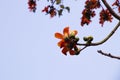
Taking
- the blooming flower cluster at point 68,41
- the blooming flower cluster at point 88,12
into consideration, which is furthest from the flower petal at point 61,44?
the blooming flower cluster at point 88,12

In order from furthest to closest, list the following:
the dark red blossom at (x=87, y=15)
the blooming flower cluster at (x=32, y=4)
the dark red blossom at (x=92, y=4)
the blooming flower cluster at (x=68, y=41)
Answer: the blooming flower cluster at (x=32, y=4), the dark red blossom at (x=87, y=15), the dark red blossom at (x=92, y=4), the blooming flower cluster at (x=68, y=41)

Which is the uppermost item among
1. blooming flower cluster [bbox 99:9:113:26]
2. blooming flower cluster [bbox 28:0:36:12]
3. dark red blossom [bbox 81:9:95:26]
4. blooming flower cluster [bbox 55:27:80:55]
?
blooming flower cluster [bbox 28:0:36:12]

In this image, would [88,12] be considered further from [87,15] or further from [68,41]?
[68,41]

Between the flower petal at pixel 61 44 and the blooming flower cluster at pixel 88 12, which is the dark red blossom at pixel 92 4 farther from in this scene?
the flower petal at pixel 61 44

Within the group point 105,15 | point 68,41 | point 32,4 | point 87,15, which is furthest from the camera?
point 32,4

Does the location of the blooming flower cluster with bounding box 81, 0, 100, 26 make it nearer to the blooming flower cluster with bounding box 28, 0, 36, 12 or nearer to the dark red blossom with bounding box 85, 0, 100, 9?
the dark red blossom with bounding box 85, 0, 100, 9

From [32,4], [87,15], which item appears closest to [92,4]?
[87,15]

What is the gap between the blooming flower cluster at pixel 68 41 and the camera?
298cm

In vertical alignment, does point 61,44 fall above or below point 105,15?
below

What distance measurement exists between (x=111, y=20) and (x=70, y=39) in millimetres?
3463

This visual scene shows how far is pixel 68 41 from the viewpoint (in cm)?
304

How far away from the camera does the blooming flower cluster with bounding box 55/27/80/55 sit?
298cm

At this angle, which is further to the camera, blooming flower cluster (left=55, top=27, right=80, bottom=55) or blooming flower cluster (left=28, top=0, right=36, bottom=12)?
blooming flower cluster (left=28, top=0, right=36, bottom=12)

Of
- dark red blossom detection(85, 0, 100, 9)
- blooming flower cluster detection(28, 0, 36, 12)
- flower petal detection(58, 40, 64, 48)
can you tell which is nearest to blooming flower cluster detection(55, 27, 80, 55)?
flower petal detection(58, 40, 64, 48)
